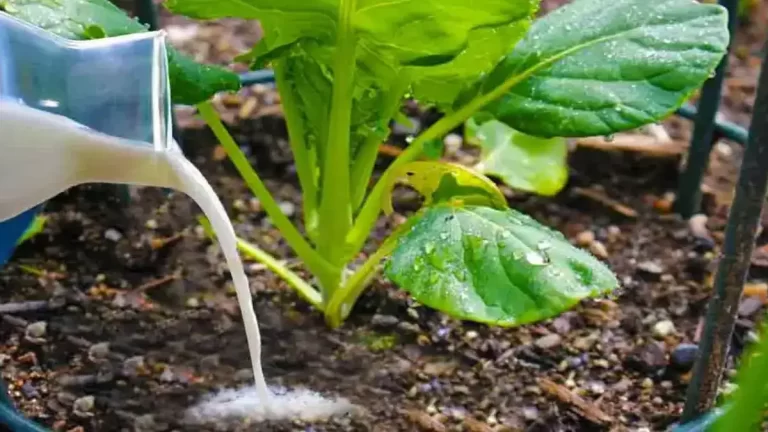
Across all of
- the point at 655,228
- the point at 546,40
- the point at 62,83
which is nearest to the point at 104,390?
the point at 62,83

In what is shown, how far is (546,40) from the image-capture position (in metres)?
0.79

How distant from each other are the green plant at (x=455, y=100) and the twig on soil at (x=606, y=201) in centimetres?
28

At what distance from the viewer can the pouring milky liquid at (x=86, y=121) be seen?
559 mm

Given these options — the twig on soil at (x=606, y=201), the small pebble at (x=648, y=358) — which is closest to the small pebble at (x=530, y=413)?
the small pebble at (x=648, y=358)

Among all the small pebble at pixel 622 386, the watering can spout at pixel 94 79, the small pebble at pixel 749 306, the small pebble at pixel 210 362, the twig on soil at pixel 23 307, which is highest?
the watering can spout at pixel 94 79

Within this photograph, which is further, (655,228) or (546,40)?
(655,228)

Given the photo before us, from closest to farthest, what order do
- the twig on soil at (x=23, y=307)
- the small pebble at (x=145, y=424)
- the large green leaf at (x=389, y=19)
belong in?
the large green leaf at (x=389, y=19), the small pebble at (x=145, y=424), the twig on soil at (x=23, y=307)

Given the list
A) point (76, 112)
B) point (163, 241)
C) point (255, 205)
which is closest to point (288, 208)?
point (255, 205)

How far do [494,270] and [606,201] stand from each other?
46 centimetres

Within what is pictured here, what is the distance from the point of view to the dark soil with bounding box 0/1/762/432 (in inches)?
31.0

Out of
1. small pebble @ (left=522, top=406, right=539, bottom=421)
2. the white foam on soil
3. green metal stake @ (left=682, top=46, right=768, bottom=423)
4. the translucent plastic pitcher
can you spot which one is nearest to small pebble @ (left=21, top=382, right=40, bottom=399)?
the white foam on soil

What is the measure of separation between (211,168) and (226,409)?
1.22 feet

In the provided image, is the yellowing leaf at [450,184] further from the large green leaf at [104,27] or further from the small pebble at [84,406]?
the small pebble at [84,406]

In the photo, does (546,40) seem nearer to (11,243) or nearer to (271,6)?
(271,6)
